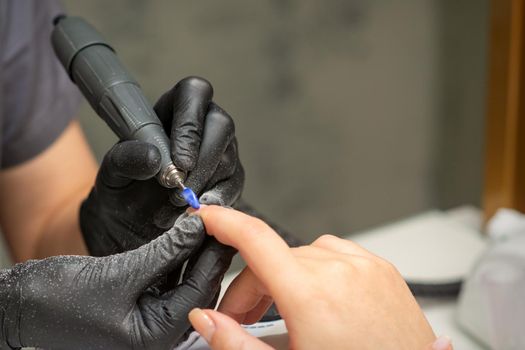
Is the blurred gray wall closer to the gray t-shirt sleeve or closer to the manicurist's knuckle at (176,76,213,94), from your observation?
the gray t-shirt sleeve

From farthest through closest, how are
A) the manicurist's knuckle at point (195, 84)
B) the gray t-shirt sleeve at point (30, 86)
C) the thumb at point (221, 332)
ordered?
1. the gray t-shirt sleeve at point (30, 86)
2. the manicurist's knuckle at point (195, 84)
3. the thumb at point (221, 332)

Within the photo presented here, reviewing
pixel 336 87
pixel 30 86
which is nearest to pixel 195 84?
pixel 30 86

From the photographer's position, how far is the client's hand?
0.41m

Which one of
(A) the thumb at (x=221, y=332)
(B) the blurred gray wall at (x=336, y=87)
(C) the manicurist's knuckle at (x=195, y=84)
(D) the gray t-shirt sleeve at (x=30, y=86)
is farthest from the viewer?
(B) the blurred gray wall at (x=336, y=87)

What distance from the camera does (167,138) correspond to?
51cm

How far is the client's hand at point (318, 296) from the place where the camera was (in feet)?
1.33

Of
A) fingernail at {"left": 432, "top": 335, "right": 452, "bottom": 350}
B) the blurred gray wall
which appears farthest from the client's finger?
the blurred gray wall

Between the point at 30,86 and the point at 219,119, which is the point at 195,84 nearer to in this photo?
the point at 219,119

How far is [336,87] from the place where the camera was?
131 cm

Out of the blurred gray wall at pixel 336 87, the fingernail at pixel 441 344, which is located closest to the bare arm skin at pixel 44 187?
the blurred gray wall at pixel 336 87

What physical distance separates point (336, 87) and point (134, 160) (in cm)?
88

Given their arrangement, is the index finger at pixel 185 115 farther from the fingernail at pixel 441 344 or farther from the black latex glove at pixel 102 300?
the fingernail at pixel 441 344

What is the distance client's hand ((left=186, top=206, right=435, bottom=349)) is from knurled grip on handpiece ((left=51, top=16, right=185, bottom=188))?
3.0 inches

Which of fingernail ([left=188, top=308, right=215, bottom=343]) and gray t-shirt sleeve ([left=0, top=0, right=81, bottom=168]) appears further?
gray t-shirt sleeve ([left=0, top=0, right=81, bottom=168])
